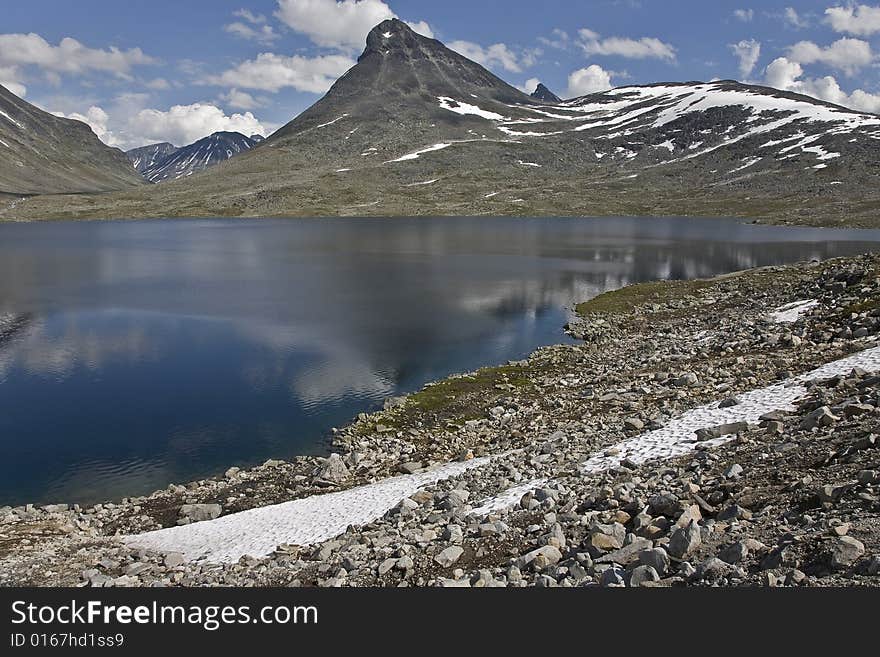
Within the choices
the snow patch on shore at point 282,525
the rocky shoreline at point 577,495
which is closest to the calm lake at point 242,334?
the rocky shoreline at point 577,495

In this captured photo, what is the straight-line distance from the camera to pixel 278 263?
10438 centimetres

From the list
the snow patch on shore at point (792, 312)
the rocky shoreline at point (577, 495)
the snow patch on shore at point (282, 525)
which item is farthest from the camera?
the snow patch on shore at point (792, 312)

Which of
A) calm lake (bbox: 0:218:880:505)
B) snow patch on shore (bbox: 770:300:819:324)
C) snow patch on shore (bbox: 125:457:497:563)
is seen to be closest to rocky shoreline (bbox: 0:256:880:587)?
snow patch on shore (bbox: 125:457:497:563)

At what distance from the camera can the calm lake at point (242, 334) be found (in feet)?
103

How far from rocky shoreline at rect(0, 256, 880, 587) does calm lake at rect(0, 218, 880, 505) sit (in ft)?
14.8

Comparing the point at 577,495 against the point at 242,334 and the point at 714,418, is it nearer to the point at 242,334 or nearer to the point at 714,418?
the point at 714,418

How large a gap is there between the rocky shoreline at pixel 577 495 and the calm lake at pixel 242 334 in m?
4.50

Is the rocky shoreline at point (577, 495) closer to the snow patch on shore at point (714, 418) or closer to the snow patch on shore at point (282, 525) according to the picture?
the snow patch on shore at point (714, 418)

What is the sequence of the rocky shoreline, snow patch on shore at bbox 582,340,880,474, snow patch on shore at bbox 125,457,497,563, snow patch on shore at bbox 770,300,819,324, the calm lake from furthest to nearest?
snow patch on shore at bbox 770,300,819,324
the calm lake
snow patch on shore at bbox 582,340,880,474
snow patch on shore at bbox 125,457,497,563
the rocky shoreline

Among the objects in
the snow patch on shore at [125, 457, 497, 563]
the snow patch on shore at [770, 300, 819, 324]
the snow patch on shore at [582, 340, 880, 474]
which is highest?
the snow patch on shore at [770, 300, 819, 324]

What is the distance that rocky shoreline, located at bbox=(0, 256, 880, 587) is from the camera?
42.5 feet

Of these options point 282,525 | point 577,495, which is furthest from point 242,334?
point 577,495

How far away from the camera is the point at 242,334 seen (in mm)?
54250

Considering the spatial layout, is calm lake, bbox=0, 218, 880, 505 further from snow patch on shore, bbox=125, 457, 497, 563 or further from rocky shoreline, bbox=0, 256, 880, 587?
snow patch on shore, bbox=125, 457, 497, 563
